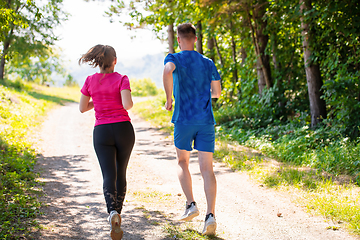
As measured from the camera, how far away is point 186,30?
332cm

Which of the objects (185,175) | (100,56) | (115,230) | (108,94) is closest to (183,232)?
(185,175)

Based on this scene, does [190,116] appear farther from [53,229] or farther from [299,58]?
[299,58]

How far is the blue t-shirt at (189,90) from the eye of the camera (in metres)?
3.28

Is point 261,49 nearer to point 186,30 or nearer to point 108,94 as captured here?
point 186,30

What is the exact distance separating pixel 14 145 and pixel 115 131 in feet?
17.1

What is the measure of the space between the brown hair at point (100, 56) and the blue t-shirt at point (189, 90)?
0.59 metres

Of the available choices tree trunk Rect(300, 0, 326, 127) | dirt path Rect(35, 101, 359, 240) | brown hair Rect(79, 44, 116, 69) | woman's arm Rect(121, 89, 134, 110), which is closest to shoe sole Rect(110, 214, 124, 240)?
dirt path Rect(35, 101, 359, 240)

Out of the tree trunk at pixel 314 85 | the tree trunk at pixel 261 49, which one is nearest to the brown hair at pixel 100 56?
the tree trunk at pixel 314 85

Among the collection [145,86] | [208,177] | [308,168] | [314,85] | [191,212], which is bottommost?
[308,168]

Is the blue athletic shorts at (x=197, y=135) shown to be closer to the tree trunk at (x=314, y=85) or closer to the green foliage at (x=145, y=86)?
the tree trunk at (x=314, y=85)

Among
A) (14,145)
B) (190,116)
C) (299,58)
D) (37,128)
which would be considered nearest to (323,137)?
(299,58)

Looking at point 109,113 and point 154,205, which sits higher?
point 109,113

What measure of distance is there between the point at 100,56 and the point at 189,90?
3.25 feet

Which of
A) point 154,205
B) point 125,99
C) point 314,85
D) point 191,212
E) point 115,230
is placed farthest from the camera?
point 314,85
